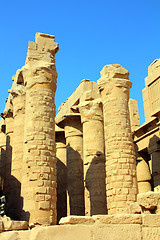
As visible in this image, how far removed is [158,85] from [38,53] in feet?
30.3

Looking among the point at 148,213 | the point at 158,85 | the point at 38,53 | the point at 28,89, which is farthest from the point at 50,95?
the point at 158,85

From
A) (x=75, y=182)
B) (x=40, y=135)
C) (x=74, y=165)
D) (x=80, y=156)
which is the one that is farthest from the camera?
(x=80, y=156)

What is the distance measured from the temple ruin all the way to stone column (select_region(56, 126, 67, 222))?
0.06 meters

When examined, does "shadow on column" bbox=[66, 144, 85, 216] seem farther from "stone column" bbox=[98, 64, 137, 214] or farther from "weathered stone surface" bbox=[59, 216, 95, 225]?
"weathered stone surface" bbox=[59, 216, 95, 225]

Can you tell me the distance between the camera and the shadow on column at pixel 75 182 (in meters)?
17.7

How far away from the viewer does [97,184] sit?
Answer: 1606 cm

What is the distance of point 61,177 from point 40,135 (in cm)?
860

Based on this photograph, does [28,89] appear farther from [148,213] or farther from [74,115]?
[148,213]

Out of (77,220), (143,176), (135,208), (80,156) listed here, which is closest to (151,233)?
(135,208)

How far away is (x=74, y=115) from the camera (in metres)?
19.6

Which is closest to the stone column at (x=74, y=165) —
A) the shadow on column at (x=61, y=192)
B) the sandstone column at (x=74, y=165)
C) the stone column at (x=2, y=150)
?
the sandstone column at (x=74, y=165)

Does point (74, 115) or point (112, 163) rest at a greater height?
point (74, 115)

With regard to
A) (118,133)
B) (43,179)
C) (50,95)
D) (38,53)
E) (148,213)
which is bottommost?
(148,213)

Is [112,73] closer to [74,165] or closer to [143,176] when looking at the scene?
[74,165]
